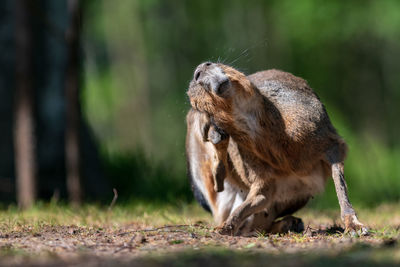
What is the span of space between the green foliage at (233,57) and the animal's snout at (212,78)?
4.02m

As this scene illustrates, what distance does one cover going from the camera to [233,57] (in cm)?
1022

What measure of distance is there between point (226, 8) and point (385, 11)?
735 centimetres

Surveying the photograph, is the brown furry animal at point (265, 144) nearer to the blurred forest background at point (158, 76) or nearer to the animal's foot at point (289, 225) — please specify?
the animal's foot at point (289, 225)

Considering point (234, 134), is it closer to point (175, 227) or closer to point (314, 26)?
point (175, 227)

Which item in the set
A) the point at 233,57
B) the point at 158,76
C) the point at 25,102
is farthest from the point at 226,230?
the point at 158,76

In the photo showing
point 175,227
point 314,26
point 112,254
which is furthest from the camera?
point 314,26

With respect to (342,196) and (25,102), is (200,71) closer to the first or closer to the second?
(342,196)

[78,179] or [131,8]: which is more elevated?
[131,8]

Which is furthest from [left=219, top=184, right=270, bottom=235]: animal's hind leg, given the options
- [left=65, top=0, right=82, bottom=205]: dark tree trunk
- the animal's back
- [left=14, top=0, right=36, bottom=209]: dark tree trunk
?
[left=14, top=0, right=36, bottom=209]: dark tree trunk

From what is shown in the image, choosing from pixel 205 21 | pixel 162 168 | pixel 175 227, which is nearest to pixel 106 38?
pixel 205 21

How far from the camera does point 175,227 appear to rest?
14.0ft

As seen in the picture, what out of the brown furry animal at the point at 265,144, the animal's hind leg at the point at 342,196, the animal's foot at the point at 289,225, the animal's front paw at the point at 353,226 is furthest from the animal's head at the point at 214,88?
the animal's foot at the point at 289,225

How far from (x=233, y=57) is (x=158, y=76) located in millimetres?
15152

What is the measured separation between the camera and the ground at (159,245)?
274 centimetres
